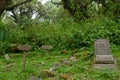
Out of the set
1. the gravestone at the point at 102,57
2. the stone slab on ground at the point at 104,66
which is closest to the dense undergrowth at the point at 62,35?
the gravestone at the point at 102,57

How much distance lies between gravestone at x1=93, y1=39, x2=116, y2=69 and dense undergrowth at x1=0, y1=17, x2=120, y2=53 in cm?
201

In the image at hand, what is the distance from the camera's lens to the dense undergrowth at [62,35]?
36.4 ft

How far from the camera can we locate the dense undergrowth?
1111 centimetres

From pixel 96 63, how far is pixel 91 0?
1070cm

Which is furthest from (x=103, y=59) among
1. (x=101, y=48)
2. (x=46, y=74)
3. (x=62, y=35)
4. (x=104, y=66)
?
(x=62, y=35)

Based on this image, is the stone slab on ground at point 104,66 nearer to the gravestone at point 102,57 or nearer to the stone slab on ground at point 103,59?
the gravestone at point 102,57

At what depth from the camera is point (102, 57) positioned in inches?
289

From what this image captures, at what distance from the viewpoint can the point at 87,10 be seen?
16.0 metres

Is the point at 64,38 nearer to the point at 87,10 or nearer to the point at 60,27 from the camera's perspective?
the point at 60,27

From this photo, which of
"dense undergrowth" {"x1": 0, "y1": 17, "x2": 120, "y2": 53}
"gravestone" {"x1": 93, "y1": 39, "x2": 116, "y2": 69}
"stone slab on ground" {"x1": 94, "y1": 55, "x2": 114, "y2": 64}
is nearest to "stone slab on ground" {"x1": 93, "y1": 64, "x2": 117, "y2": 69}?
"gravestone" {"x1": 93, "y1": 39, "x2": 116, "y2": 69}

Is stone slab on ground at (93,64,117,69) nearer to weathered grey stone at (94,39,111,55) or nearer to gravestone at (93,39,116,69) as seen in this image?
gravestone at (93,39,116,69)

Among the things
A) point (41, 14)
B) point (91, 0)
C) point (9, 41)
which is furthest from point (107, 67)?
point (41, 14)

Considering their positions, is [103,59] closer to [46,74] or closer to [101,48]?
[101,48]

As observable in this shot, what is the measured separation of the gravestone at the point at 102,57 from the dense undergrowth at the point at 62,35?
201cm
